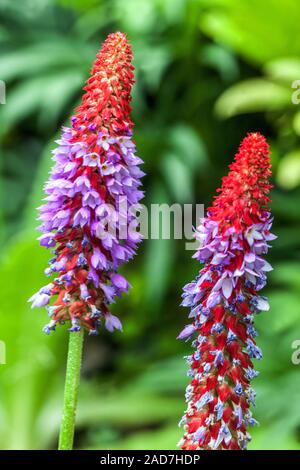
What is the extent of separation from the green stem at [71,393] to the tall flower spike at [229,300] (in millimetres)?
224

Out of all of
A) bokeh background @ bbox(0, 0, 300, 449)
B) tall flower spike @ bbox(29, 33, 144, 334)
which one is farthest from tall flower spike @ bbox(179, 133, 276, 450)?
bokeh background @ bbox(0, 0, 300, 449)

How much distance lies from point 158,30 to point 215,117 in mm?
834

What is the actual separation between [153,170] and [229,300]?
4.95 m

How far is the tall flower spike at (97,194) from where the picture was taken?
1.50 m

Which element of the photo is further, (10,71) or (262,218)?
(10,71)

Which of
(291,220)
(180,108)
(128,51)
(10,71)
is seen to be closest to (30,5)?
(10,71)

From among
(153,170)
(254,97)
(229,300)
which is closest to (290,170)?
(254,97)

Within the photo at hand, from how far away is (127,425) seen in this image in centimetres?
608

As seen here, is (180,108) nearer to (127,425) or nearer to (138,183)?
(127,425)

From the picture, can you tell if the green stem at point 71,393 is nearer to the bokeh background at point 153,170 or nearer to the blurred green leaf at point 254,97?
the bokeh background at point 153,170

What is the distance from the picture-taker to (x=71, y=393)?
1.57 metres

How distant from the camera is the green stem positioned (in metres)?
1.57

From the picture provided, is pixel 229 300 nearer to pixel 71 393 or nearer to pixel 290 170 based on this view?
pixel 71 393

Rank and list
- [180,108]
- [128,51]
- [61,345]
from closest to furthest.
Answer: [128,51] → [61,345] → [180,108]
